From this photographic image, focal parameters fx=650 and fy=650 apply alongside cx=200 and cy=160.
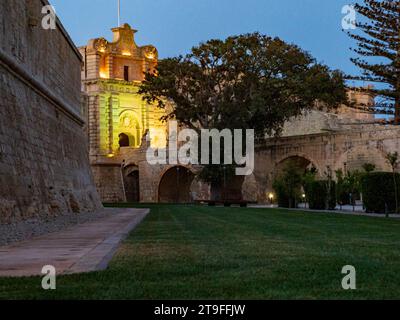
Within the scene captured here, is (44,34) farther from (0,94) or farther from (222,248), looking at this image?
(222,248)

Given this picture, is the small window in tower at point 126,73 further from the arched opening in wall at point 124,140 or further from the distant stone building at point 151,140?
the arched opening in wall at point 124,140

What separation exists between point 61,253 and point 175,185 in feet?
155

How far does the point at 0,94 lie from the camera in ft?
49.2

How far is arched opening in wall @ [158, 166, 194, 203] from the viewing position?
53.9 metres

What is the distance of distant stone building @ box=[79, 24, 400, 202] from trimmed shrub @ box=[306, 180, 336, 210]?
9245mm

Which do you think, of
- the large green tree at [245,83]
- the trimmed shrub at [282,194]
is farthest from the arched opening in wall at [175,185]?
the trimmed shrub at [282,194]

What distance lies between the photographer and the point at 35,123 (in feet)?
61.2

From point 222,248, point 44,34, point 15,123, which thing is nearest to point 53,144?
point 44,34

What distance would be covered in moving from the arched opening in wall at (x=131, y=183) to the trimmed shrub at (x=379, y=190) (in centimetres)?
3368

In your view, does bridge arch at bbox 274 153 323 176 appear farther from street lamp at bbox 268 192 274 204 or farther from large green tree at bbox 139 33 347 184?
large green tree at bbox 139 33 347 184

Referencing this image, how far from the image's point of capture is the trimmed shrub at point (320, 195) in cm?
3089

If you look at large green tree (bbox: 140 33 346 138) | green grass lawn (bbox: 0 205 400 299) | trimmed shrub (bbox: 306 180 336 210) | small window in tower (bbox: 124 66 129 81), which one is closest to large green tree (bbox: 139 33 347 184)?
large green tree (bbox: 140 33 346 138)
